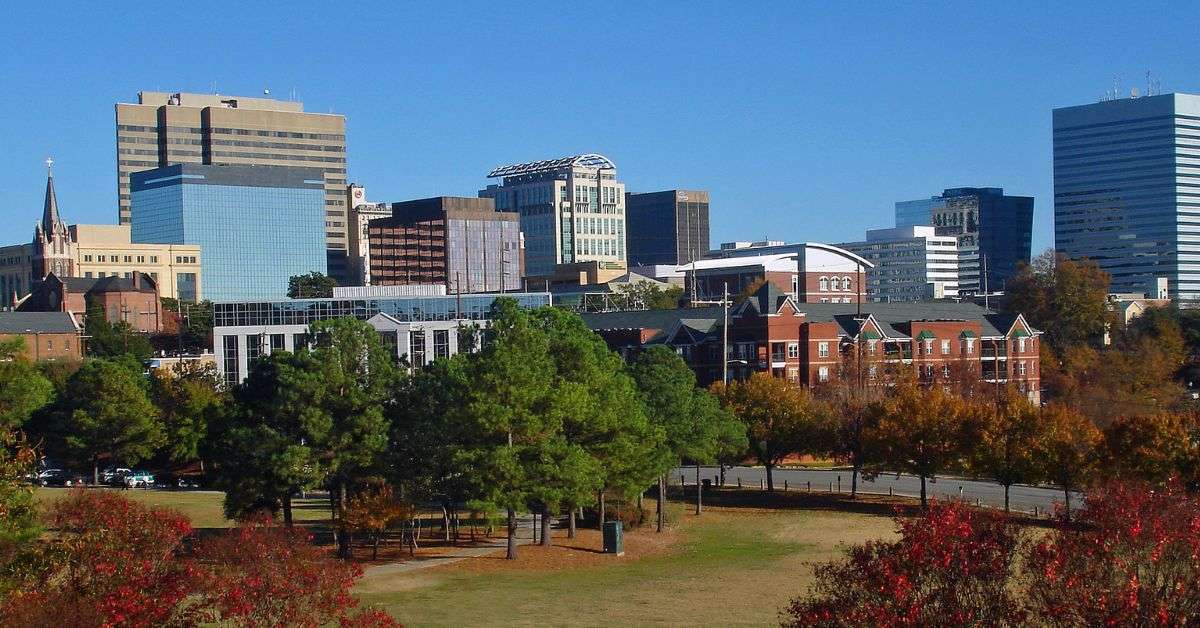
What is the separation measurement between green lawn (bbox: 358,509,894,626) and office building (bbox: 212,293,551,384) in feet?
210

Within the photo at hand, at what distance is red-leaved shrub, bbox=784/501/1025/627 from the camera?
24.1m

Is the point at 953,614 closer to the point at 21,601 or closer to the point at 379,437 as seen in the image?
the point at 21,601

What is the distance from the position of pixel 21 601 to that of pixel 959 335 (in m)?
101

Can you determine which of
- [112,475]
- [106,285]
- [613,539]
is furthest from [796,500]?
[106,285]

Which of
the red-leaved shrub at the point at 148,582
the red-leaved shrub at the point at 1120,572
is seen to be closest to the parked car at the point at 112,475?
the red-leaved shrub at the point at 148,582

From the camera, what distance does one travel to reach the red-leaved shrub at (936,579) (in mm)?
24109

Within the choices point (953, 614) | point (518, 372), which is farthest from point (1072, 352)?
point (953, 614)

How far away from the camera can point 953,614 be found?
24000 mm

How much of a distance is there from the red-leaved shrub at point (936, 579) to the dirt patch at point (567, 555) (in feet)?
95.1

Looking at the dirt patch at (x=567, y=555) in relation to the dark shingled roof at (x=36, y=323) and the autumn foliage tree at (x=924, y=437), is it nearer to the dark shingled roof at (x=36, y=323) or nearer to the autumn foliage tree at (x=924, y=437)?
the autumn foliage tree at (x=924, y=437)

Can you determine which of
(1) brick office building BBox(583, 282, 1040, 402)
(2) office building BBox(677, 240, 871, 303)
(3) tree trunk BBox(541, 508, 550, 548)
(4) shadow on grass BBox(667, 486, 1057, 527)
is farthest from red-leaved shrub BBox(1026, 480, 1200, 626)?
(2) office building BBox(677, 240, 871, 303)

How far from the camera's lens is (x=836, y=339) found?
11250 centimetres

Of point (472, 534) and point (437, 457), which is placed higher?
point (437, 457)

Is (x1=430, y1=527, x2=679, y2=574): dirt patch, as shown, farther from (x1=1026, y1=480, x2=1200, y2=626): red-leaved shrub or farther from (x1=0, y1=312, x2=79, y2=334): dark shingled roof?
(x1=0, y1=312, x2=79, y2=334): dark shingled roof
